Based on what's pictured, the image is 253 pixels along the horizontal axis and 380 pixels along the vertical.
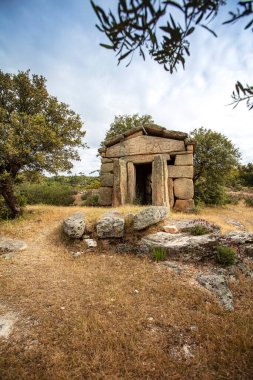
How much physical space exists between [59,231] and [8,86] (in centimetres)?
583

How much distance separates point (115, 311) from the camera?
3.53 metres

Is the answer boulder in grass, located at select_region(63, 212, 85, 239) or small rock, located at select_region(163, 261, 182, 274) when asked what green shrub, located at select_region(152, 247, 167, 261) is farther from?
boulder in grass, located at select_region(63, 212, 85, 239)

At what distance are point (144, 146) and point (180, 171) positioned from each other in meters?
2.17

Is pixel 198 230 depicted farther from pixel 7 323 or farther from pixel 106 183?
pixel 106 183

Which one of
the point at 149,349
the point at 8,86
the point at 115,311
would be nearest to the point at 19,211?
the point at 8,86

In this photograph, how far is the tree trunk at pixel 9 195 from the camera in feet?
26.2

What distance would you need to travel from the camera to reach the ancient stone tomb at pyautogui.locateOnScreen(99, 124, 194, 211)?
9.69 m

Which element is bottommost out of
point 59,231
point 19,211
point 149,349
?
point 149,349

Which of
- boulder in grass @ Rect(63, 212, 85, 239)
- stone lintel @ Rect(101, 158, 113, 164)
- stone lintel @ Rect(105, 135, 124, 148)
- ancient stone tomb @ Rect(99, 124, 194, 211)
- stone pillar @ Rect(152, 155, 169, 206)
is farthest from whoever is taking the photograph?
stone lintel @ Rect(101, 158, 113, 164)

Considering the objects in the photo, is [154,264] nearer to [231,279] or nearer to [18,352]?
[231,279]

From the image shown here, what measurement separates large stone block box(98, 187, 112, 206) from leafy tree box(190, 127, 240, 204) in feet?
20.1

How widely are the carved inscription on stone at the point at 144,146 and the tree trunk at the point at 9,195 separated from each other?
5002mm

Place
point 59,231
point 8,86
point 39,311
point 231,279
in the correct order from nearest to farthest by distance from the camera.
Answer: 1. point 39,311
2. point 231,279
3. point 59,231
4. point 8,86

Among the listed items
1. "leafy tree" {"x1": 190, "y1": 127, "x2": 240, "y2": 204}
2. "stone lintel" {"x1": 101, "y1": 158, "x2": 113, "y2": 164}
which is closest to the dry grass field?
"stone lintel" {"x1": 101, "y1": 158, "x2": 113, "y2": 164}
